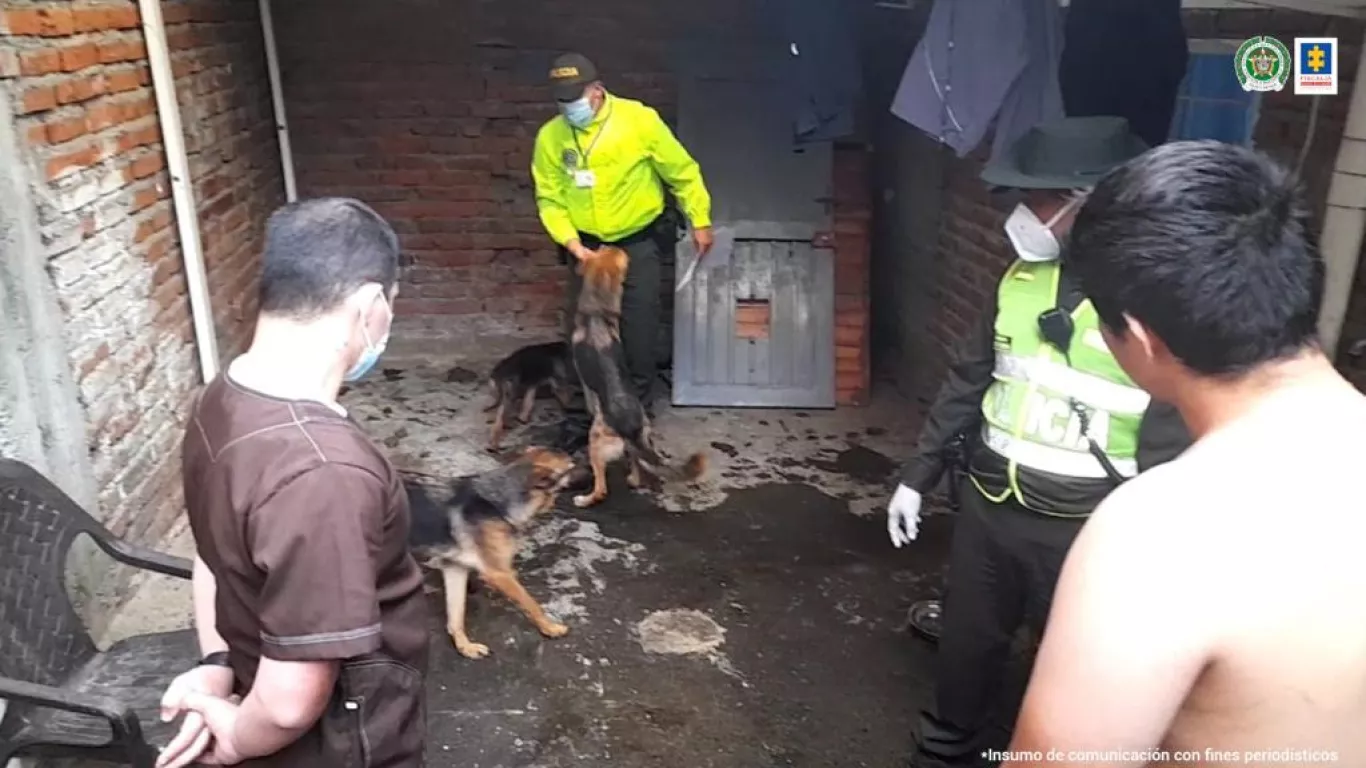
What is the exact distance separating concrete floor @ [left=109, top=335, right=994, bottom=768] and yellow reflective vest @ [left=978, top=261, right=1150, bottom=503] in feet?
3.99

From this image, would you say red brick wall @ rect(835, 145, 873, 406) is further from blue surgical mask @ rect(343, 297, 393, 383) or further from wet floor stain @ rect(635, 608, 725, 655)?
blue surgical mask @ rect(343, 297, 393, 383)

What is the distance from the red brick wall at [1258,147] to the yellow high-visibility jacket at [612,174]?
128 centimetres

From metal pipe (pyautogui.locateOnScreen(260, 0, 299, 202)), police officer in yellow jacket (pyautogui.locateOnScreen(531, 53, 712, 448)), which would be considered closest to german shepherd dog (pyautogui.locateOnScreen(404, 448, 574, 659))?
police officer in yellow jacket (pyautogui.locateOnScreen(531, 53, 712, 448))

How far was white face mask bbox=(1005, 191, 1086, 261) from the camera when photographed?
87.0 inches

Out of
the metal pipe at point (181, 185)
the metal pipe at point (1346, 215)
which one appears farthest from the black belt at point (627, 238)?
the metal pipe at point (1346, 215)

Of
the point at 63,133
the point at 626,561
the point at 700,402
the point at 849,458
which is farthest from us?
the point at 700,402

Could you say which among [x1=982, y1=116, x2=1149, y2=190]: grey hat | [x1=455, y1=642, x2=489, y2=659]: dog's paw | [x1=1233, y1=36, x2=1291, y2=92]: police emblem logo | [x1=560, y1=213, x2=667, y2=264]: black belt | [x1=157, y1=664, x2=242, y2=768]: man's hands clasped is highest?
[x1=1233, y1=36, x2=1291, y2=92]: police emblem logo

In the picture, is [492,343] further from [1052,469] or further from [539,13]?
[1052,469]

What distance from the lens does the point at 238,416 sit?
1.46 m

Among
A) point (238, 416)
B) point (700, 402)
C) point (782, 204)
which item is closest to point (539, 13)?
point (782, 204)

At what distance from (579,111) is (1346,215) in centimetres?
306

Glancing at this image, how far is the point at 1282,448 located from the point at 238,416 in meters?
1.35

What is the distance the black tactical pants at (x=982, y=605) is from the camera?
2.27 metres

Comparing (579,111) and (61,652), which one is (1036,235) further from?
(579,111)
